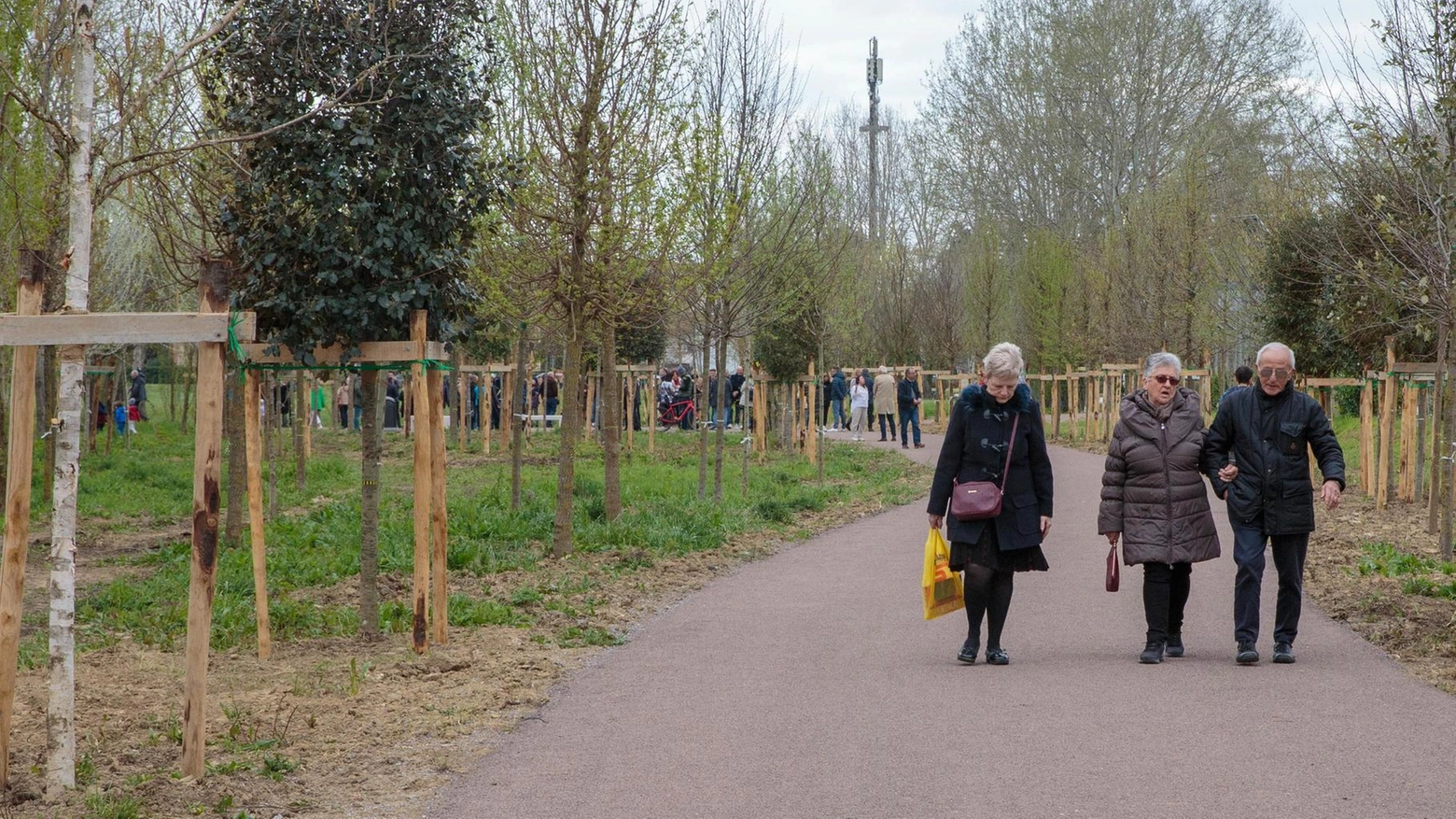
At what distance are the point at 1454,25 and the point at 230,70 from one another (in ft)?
29.6

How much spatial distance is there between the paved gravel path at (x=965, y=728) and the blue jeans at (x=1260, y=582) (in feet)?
0.68

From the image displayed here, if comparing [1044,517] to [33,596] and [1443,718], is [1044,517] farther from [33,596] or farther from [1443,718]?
[33,596]

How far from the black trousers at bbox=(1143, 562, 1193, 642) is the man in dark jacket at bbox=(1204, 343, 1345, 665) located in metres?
0.31

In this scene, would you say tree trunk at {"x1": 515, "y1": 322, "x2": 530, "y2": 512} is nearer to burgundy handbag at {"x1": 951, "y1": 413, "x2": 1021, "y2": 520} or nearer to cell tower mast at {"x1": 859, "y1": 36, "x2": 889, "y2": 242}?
burgundy handbag at {"x1": 951, "y1": 413, "x2": 1021, "y2": 520}

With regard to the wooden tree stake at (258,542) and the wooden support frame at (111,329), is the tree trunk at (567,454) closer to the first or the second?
the wooden tree stake at (258,542)

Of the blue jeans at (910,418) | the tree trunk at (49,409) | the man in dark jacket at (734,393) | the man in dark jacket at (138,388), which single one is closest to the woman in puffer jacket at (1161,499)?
the tree trunk at (49,409)

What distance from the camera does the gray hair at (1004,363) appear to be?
306 inches

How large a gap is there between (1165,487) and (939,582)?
1.40 metres

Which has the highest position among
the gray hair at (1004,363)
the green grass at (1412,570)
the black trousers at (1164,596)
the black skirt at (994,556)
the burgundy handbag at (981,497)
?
the gray hair at (1004,363)

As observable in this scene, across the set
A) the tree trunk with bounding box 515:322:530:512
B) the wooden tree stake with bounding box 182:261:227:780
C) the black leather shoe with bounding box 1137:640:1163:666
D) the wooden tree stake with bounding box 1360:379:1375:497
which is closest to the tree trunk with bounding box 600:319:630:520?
the tree trunk with bounding box 515:322:530:512

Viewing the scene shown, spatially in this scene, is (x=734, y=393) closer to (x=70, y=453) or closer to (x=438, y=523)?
(x=438, y=523)

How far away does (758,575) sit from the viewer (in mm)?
12016

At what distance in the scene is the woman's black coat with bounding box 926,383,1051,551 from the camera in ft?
25.6

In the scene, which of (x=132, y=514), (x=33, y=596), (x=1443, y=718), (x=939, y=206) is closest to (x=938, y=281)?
(x=939, y=206)
